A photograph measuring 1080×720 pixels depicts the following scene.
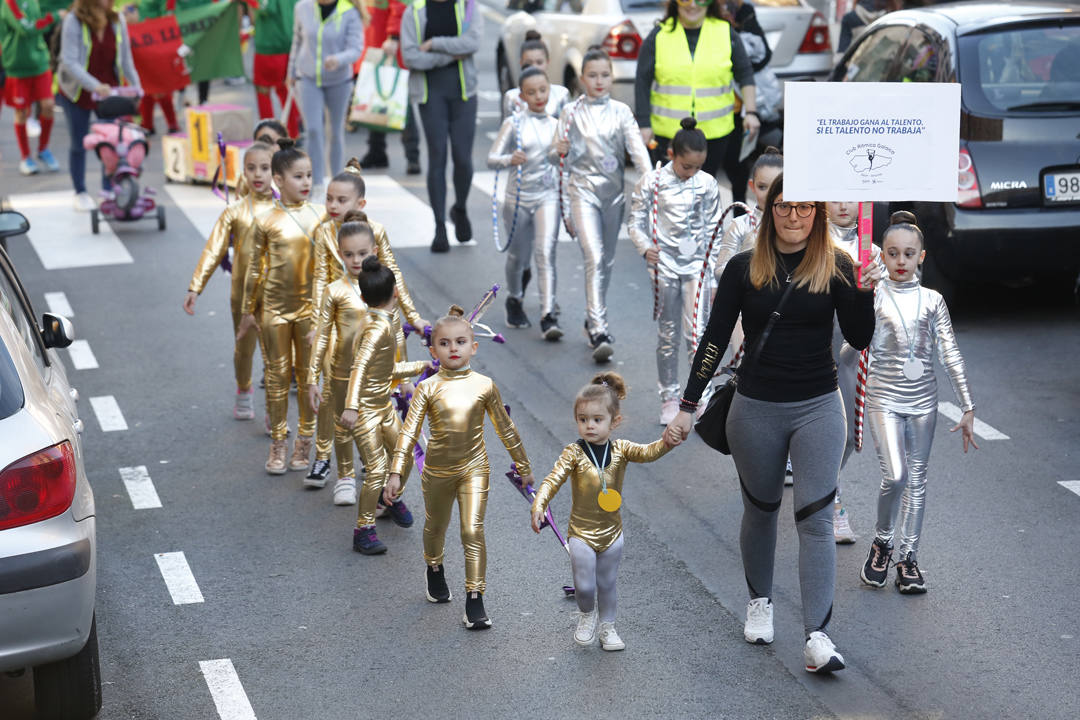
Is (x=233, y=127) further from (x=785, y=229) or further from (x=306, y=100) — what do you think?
(x=785, y=229)

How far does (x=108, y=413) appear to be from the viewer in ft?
28.6

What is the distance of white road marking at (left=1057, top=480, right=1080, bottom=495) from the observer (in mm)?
7262

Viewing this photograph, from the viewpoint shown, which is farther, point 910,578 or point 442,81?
point 442,81

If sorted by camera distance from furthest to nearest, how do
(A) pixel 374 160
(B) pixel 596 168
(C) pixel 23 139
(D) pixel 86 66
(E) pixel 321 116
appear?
(C) pixel 23 139 → (A) pixel 374 160 → (D) pixel 86 66 → (E) pixel 321 116 → (B) pixel 596 168

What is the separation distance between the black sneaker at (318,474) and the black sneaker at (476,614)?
6.16 feet

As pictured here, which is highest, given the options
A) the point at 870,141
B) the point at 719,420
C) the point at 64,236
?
the point at 870,141

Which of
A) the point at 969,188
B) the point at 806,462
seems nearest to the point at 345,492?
the point at 806,462

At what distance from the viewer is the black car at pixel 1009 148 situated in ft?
30.9

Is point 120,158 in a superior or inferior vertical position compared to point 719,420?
superior

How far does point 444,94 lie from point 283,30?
12.5 feet

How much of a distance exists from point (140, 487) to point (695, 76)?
4497mm

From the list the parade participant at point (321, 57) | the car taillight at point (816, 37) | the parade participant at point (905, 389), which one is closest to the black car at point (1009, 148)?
the parade participant at point (905, 389)

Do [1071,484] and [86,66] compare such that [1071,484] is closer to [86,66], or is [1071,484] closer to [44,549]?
[44,549]

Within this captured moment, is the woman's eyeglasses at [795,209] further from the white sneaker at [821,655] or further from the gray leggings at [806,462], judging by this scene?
the white sneaker at [821,655]
